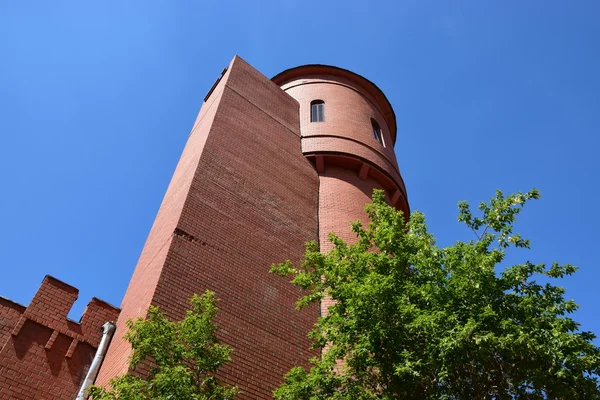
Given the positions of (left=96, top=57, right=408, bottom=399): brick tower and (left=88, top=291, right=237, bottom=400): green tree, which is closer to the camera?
(left=88, top=291, right=237, bottom=400): green tree

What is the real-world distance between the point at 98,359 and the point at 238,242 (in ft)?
10.9

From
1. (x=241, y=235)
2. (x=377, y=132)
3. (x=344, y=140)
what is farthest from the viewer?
(x=377, y=132)

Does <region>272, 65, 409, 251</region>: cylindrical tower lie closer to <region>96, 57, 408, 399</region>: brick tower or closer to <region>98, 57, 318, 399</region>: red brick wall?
<region>96, 57, 408, 399</region>: brick tower

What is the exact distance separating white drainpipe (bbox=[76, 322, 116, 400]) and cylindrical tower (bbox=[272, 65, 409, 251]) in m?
5.40

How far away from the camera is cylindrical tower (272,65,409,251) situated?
44.4 feet

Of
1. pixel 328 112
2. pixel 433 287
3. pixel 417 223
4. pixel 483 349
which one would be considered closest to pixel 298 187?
pixel 328 112

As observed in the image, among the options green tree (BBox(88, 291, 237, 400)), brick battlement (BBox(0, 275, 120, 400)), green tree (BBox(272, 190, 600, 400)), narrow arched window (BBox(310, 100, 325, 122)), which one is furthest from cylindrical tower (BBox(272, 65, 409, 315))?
green tree (BBox(88, 291, 237, 400))

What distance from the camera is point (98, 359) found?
25.8ft

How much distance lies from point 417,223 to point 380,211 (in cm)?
63

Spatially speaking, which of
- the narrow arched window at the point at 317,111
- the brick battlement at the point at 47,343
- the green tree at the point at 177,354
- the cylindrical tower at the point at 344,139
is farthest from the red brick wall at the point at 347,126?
the green tree at the point at 177,354

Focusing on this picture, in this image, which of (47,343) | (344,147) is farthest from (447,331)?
(344,147)

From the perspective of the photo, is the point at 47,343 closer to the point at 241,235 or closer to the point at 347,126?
the point at 241,235

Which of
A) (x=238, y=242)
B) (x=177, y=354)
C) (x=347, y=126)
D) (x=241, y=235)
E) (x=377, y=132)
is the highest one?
(x=377, y=132)

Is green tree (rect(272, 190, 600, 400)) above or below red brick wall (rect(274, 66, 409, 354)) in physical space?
below
